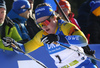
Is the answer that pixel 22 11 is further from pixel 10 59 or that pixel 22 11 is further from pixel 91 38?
pixel 91 38

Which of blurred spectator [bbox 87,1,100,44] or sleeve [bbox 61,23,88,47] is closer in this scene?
sleeve [bbox 61,23,88,47]

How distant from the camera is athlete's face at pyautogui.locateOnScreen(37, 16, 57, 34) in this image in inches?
147

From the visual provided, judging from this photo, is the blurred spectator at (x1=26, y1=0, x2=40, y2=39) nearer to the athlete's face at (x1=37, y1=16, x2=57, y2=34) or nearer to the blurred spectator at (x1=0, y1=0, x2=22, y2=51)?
the blurred spectator at (x1=0, y1=0, x2=22, y2=51)

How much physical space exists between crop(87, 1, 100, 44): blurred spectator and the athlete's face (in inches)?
61.8

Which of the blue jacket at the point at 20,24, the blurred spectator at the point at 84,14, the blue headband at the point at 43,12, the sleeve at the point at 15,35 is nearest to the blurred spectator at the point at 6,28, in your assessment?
the sleeve at the point at 15,35

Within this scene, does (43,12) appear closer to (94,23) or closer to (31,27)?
(31,27)

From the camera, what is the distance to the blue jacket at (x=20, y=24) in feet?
15.1

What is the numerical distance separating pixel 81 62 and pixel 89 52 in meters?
0.21

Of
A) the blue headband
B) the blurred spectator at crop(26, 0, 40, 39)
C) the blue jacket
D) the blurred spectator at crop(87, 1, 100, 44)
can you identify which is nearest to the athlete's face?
the blue headband

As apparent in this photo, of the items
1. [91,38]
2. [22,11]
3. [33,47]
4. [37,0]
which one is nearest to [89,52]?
[33,47]

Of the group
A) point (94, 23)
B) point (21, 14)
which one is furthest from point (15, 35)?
point (94, 23)

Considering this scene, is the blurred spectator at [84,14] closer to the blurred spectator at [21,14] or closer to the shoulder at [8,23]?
the blurred spectator at [21,14]

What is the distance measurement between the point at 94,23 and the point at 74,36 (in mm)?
1968

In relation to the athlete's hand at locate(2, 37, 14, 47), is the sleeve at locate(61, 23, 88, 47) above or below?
above
